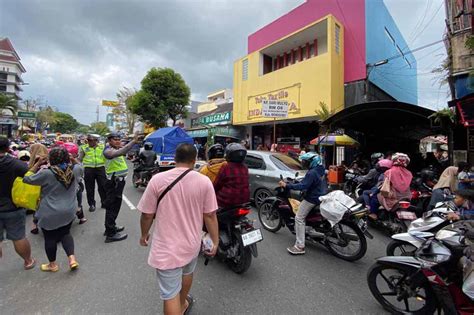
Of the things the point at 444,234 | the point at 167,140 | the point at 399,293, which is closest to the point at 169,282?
the point at 399,293

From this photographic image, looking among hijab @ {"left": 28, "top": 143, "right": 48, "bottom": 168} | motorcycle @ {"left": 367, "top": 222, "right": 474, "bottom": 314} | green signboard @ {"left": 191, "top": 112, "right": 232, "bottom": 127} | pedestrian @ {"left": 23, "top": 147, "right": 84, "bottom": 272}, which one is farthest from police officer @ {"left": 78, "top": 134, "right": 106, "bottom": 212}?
green signboard @ {"left": 191, "top": 112, "right": 232, "bottom": 127}

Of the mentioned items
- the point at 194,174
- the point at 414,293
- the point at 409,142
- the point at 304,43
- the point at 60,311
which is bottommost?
the point at 60,311

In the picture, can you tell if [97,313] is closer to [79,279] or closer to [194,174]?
[79,279]

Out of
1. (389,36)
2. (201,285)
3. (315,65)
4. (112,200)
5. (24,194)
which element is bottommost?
(201,285)

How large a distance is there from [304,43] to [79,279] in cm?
1587

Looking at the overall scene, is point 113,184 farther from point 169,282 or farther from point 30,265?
point 169,282

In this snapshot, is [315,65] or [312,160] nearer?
[312,160]

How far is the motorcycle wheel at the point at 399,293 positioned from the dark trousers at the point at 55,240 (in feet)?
12.0

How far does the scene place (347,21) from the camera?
509 inches

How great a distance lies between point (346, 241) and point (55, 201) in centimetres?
397

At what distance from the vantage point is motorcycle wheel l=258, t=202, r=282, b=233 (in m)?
4.54

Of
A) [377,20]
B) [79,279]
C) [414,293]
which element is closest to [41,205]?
[79,279]

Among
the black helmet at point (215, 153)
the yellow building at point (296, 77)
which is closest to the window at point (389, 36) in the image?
the yellow building at point (296, 77)

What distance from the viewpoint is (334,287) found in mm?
2836
